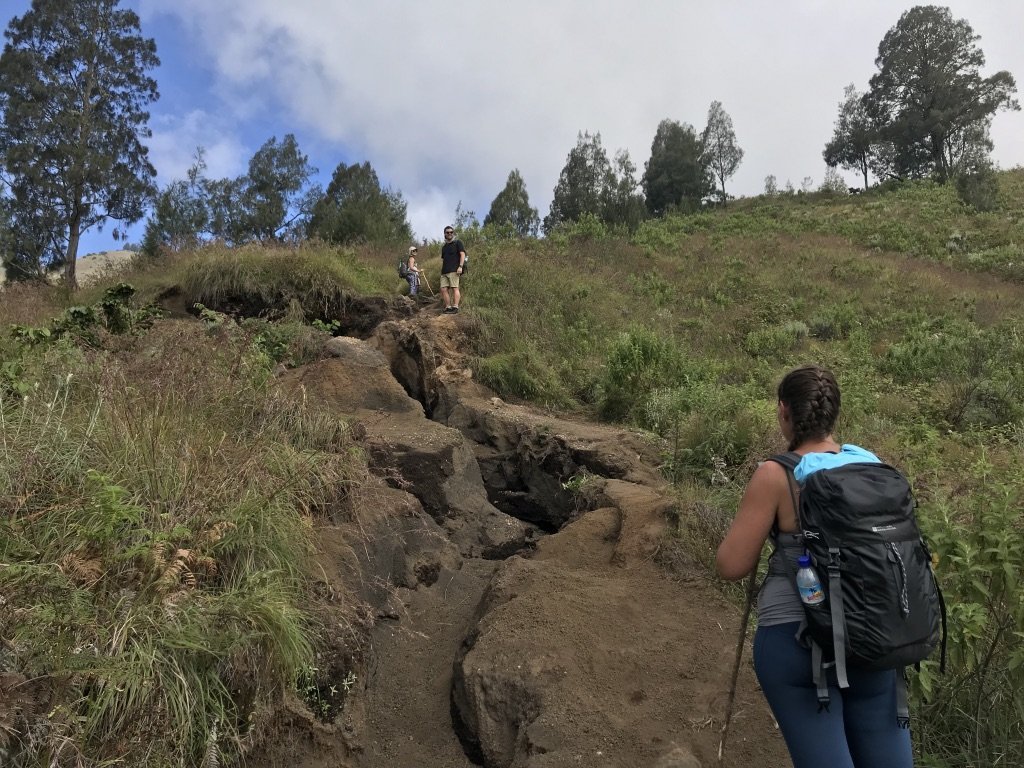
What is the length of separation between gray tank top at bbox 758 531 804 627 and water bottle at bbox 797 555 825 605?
0.06 metres

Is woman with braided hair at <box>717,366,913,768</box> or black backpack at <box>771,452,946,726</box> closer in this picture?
black backpack at <box>771,452,946,726</box>

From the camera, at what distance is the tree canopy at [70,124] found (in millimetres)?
23281

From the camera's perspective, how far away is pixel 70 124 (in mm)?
23812

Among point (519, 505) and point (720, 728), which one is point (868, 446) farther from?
point (720, 728)

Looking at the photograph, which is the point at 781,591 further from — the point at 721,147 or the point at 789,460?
the point at 721,147

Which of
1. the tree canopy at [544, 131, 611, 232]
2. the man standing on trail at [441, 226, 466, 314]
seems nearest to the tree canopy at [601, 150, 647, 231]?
the tree canopy at [544, 131, 611, 232]

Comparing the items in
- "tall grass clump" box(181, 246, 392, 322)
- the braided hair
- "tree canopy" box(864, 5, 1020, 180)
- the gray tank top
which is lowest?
the gray tank top

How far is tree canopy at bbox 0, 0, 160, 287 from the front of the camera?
23281 mm

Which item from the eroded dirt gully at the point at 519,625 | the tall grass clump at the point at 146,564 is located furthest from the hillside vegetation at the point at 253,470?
the eroded dirt gully at the point at 519,625

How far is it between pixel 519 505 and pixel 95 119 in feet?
84.4

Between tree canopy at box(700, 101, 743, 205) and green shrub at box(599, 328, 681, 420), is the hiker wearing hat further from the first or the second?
tree canopy at box(700, 101, 743, 205)

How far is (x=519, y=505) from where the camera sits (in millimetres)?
7137

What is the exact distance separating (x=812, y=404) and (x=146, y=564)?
2808 mm

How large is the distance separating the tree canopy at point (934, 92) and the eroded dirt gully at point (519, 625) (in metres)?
37.8
